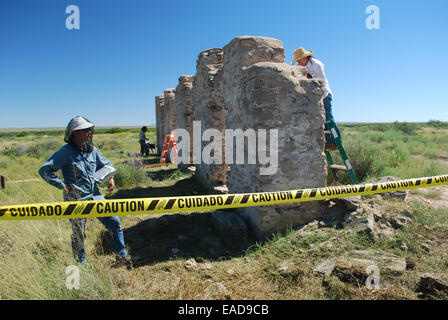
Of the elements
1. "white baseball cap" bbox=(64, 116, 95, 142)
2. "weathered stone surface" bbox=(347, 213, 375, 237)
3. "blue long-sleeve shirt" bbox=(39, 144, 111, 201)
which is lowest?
"weathered stone surface" bbox=(347, 213, 375, 237)

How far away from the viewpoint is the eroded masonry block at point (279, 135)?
3.74 metres

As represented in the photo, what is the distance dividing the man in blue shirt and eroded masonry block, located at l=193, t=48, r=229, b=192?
11.0 ft

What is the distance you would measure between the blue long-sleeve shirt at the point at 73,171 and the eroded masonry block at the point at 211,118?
335cm

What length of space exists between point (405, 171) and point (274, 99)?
18.3 ft

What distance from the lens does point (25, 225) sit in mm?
3234

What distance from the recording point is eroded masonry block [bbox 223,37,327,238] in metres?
3.74

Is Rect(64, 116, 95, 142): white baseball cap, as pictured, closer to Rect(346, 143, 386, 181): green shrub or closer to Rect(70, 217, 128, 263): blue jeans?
Rect(70, 217, 128, 263): blue jeans

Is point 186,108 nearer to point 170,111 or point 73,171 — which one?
point 170,111

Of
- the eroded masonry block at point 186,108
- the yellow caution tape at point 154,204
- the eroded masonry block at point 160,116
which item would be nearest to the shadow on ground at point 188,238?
the yellow caution tape at point 154,204

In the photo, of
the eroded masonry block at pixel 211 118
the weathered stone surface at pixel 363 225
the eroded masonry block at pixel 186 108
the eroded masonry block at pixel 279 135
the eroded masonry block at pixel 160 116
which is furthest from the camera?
the eroded masonry block at pixel 160 116

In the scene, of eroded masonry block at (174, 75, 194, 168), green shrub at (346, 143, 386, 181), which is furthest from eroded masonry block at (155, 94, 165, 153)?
green shrub at (346, 143, 386, 181)

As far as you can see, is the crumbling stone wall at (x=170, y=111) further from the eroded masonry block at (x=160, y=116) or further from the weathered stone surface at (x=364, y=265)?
the weathered stone surface at (x=364, y=265)

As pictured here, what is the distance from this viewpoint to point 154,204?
238 cm
